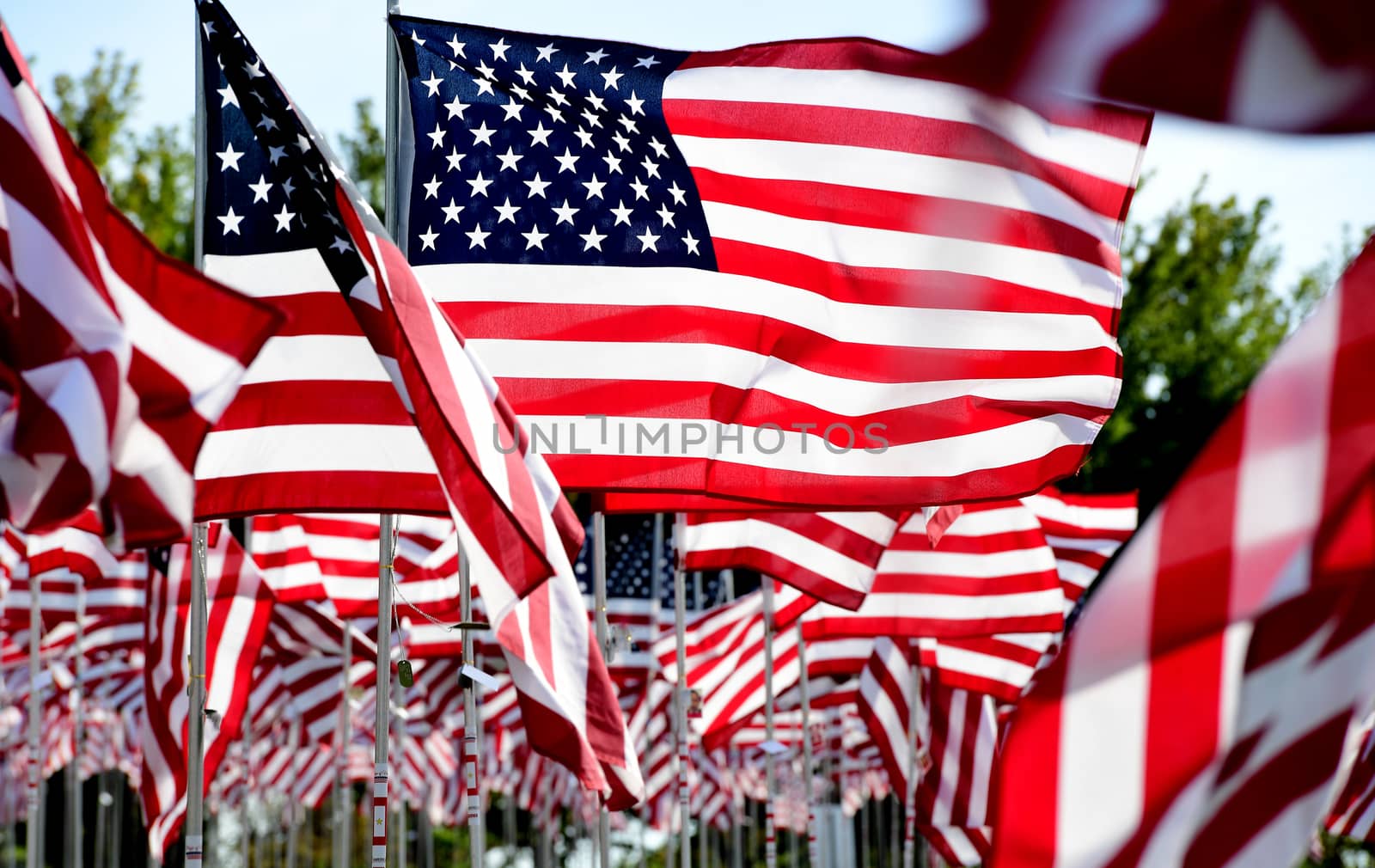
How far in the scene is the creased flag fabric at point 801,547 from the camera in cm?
1140

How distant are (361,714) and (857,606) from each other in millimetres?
18049

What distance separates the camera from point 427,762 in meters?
30.5

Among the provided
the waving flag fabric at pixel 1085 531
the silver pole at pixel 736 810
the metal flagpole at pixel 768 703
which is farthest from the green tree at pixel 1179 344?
the metal flagpole at pixel 768 703

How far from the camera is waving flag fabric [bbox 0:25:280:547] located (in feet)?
16.3

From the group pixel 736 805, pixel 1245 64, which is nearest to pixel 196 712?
pixel 1245 64

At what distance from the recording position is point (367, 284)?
6871 mm

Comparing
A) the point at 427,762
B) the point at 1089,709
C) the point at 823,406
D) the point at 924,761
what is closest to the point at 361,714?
the point at 427,762

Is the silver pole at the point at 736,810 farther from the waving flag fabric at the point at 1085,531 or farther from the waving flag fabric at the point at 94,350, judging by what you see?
the waving flag fabric at the point at 94,350

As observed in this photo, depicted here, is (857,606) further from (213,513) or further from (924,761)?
(924,761)

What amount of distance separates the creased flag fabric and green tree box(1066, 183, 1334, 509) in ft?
74.7

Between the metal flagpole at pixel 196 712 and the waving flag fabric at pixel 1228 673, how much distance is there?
4.49m

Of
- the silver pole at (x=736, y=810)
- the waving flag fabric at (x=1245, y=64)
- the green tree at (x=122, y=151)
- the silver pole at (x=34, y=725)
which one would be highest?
the green tree at (x=122, y=151)

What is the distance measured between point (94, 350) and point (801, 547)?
22.7ft

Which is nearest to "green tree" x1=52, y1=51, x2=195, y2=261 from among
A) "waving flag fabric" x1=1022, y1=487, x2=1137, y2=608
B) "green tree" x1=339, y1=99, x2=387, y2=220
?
"green tree" x1=339, y1=99, x2=387, y2=220
